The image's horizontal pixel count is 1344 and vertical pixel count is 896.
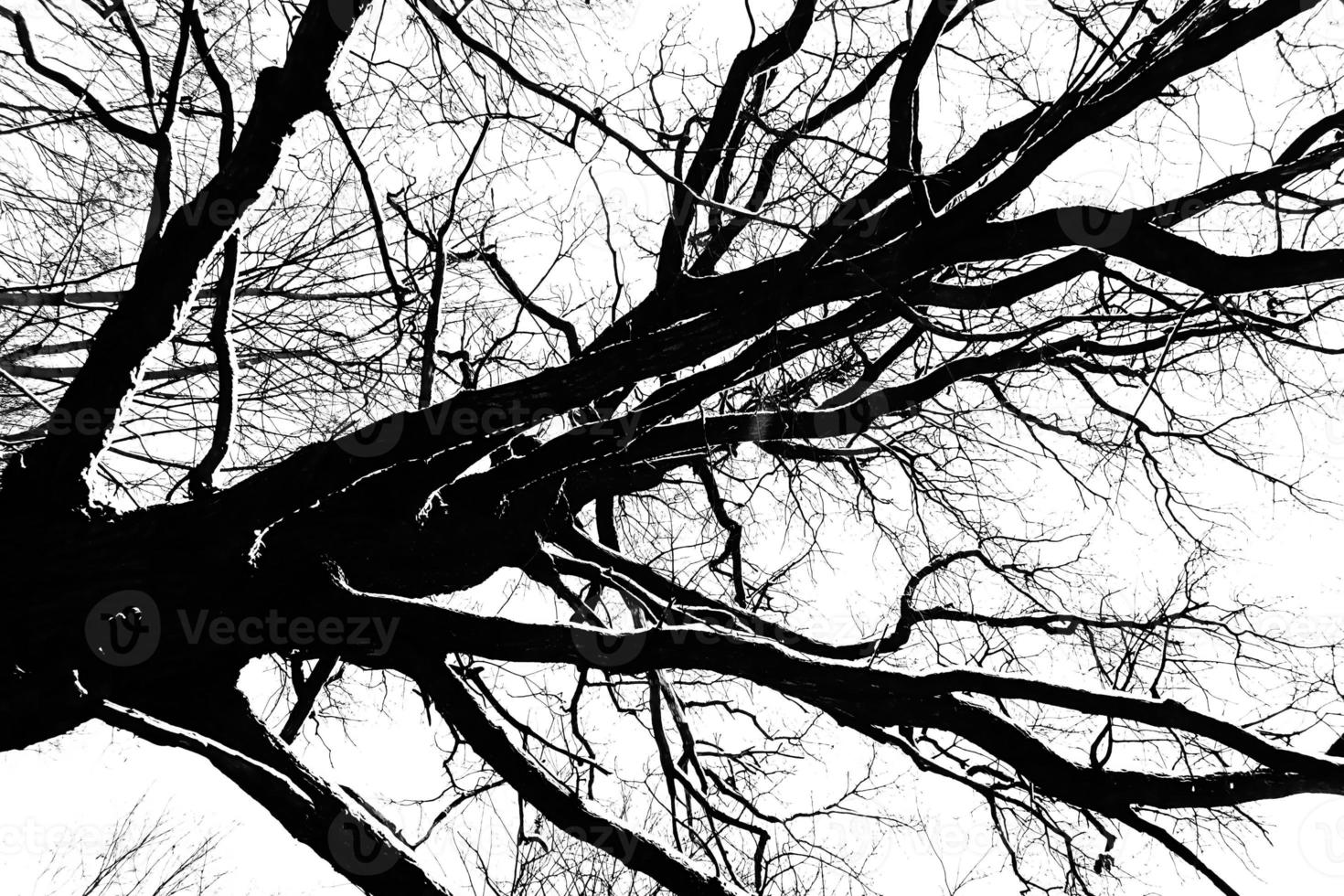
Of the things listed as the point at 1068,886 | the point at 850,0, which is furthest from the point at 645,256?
the point at 1068,886

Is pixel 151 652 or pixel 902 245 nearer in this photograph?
pixel 902 245

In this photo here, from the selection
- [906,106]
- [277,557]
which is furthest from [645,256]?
[277,557]

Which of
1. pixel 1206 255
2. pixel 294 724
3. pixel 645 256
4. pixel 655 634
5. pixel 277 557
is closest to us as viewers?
pixel 1206 255

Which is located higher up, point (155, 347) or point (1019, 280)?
point (1019, 280)

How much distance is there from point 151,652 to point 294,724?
91cm

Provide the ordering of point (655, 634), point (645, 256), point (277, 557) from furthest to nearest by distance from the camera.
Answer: point (645, 256)
point (277, 557)
point (655, 634)

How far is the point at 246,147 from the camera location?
8.86ft

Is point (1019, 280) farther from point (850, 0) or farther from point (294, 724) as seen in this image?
point (294, 724)

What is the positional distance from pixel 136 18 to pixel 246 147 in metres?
1.50

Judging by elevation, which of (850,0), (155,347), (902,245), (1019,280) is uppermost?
(850,0)

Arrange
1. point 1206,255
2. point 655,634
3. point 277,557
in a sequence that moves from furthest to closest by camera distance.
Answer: point 277,557 < point 655,634 < point 1206,255

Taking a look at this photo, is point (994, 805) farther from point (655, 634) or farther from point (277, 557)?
point (277, 557)

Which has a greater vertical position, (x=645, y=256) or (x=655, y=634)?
(x=645, y=256)

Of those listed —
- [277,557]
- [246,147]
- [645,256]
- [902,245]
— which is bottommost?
[277,557]
